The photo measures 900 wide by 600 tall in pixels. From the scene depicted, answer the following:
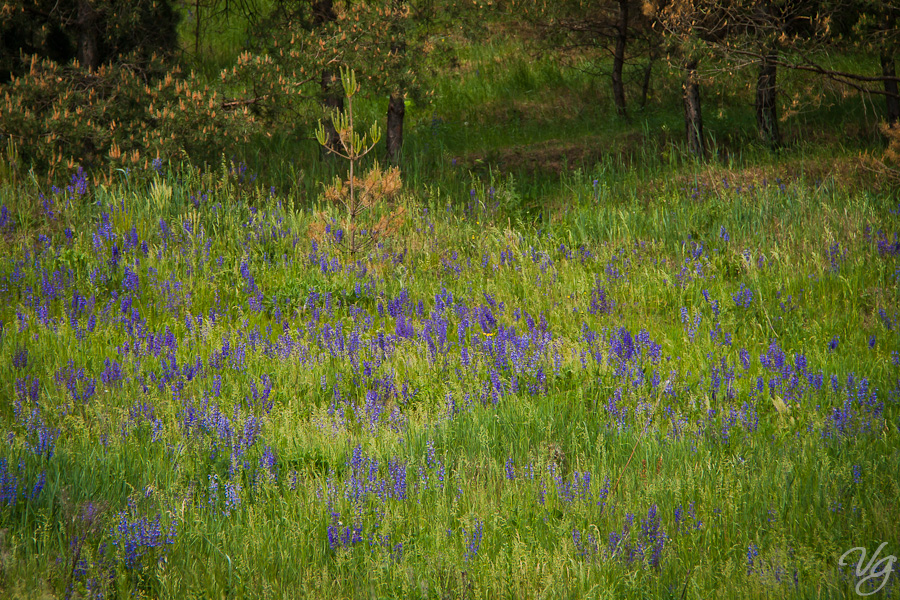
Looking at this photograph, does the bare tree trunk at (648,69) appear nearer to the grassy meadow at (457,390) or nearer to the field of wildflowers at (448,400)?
the grassy meadow at (457,390)

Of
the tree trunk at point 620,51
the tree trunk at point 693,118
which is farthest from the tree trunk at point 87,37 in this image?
the tree trunk at point 620,51

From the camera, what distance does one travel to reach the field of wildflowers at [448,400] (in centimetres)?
288

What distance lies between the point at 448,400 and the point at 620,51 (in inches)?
399

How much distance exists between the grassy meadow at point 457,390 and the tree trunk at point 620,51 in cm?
412

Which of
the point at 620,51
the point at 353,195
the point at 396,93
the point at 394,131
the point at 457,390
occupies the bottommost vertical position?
the point at 457,390

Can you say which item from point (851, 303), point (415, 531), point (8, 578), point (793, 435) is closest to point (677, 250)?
point (851, 303)

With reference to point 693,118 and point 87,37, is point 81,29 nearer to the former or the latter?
point 87,37

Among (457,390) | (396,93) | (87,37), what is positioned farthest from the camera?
(87,37)

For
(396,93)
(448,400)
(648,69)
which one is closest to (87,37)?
(396,93)

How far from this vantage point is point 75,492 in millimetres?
3174

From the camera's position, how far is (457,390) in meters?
4.58

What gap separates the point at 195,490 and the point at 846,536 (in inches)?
112

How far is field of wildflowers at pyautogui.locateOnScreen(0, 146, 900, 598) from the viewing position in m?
2.88

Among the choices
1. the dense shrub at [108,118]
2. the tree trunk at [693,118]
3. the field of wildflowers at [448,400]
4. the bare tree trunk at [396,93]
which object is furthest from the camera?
the tree trunk at [693,118]
